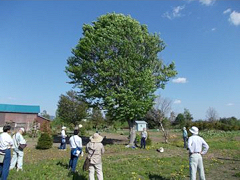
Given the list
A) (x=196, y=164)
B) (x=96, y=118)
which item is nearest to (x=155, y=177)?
(x=196, y=164)

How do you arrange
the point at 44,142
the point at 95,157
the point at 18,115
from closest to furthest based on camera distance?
the point at 95,157
the point at 44,142
the point at 18,115

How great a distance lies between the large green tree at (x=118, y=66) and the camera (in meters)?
18.9

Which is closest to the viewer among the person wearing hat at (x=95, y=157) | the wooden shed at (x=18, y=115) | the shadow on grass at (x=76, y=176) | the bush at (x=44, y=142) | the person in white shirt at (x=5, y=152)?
the person wearing hat at (x=95, y=157)

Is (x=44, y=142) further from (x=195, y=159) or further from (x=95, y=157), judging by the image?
(x=195, y=159)

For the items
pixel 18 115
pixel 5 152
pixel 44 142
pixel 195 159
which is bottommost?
pixel 44 142

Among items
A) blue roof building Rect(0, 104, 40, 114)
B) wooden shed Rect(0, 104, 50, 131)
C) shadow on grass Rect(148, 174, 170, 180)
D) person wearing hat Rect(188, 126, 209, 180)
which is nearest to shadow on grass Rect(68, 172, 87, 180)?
shadow on grass Rect(148, 174, 170, 180)

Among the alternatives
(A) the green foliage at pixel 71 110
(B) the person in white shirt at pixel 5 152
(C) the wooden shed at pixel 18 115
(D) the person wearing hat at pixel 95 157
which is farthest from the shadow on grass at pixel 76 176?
(C) the wooden shed at pixel 18 115

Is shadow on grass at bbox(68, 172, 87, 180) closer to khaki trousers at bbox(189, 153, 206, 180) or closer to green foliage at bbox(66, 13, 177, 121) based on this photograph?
khaki trousers at bbox(189, 153, 206, 180)

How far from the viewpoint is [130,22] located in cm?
1980

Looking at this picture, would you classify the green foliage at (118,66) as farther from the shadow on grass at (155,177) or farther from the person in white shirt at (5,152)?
the person in white shirt at (5,152)

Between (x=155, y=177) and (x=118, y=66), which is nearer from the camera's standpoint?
Result: (x=155, y=177)

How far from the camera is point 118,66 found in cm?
1886

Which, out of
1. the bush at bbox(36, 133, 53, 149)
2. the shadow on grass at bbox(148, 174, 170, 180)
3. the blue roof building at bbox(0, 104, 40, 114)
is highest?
the blue roof building at bbox(0, 104, 40, 114)

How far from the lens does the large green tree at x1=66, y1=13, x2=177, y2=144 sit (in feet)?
62.0
